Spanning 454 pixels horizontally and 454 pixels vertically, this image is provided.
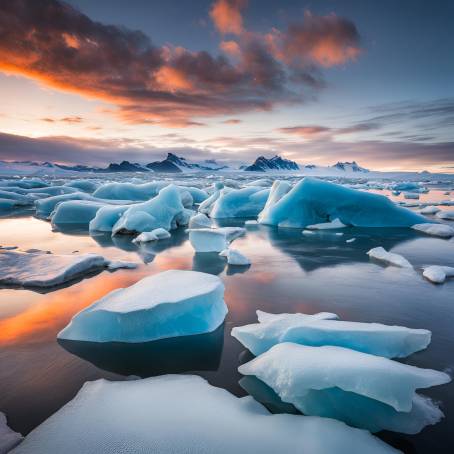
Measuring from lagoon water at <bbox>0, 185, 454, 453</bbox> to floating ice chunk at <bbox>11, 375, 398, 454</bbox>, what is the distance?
0.17 m

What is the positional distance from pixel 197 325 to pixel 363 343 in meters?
1.18

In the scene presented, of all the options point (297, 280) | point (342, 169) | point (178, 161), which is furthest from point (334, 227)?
point (178, 161)

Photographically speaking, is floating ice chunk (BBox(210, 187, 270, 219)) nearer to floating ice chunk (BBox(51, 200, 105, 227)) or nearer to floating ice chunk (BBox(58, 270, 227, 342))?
floating ice chunk (BBox(51, 200, 105, 227))

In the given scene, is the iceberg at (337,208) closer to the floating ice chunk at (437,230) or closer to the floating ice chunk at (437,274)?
the floating ice chunk at (437,230)

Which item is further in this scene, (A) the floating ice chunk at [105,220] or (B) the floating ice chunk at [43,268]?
(A) the floating ice chunk at [105,220]

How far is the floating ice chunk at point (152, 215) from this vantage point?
6766 mm

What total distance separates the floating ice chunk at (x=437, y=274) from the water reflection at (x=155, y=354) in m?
2.73

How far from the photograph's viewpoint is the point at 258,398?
1.63 metres

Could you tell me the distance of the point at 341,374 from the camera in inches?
55.1

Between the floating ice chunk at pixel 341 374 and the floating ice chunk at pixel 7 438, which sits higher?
the floating ice chunk at pixel 341 374

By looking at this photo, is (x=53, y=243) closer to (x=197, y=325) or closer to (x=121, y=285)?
(x=121, y=285)

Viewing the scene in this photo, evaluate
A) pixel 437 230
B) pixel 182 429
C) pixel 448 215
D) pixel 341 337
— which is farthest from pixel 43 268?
pixel 448 215

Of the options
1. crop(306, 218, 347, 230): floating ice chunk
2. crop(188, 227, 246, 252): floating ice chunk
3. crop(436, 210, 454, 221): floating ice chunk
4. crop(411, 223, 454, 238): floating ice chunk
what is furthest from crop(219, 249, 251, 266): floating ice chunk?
crop(436, 210, 454, 221): floating ice chunk

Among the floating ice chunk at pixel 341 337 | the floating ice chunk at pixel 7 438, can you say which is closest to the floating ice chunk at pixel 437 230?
the floating ice chunk at pixel 341 337
